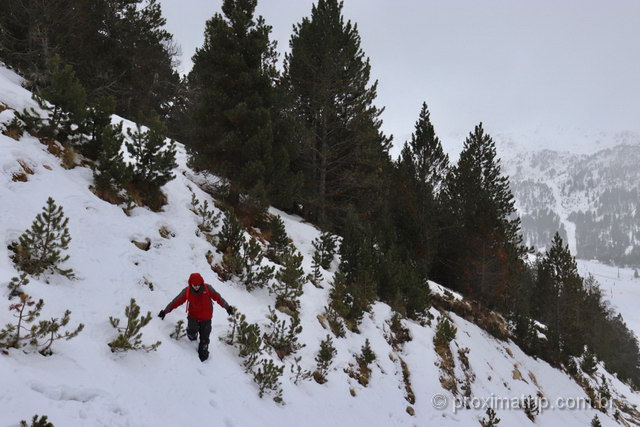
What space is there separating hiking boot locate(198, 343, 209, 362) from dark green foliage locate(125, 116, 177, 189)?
4.88m

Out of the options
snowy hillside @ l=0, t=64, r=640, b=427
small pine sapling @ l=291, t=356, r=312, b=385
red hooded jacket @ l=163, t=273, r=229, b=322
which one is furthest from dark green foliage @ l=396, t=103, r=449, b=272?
red hooded jacket @ l=163, t=273, r=229, b=322

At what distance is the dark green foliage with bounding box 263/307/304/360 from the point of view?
7.62 m

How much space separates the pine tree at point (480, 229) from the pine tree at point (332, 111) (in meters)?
9.36

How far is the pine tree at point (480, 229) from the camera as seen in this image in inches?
863

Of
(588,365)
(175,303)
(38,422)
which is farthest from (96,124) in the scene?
(588,365)

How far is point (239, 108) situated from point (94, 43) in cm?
961

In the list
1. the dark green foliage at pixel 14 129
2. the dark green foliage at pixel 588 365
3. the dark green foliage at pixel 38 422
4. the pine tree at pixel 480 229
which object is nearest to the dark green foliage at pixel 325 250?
the dark green foliage at pixel 14 129

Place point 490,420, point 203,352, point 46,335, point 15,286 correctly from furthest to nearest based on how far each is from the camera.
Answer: point 490,420 → point 203,352 → point 15,286 → point 46,335

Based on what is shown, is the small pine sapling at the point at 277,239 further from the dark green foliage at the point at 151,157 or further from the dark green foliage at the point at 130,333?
the dark green foliage at the point at 130,333

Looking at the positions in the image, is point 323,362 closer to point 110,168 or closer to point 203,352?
point 203,352

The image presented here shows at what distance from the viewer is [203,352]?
19.2 feet

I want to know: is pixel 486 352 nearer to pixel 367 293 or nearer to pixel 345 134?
pixel 367 293

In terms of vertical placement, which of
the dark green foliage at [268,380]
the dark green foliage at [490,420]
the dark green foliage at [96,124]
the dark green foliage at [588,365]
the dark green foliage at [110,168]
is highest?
the dark green foliage at [96,124]

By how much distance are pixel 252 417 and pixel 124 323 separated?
2.51 meters
